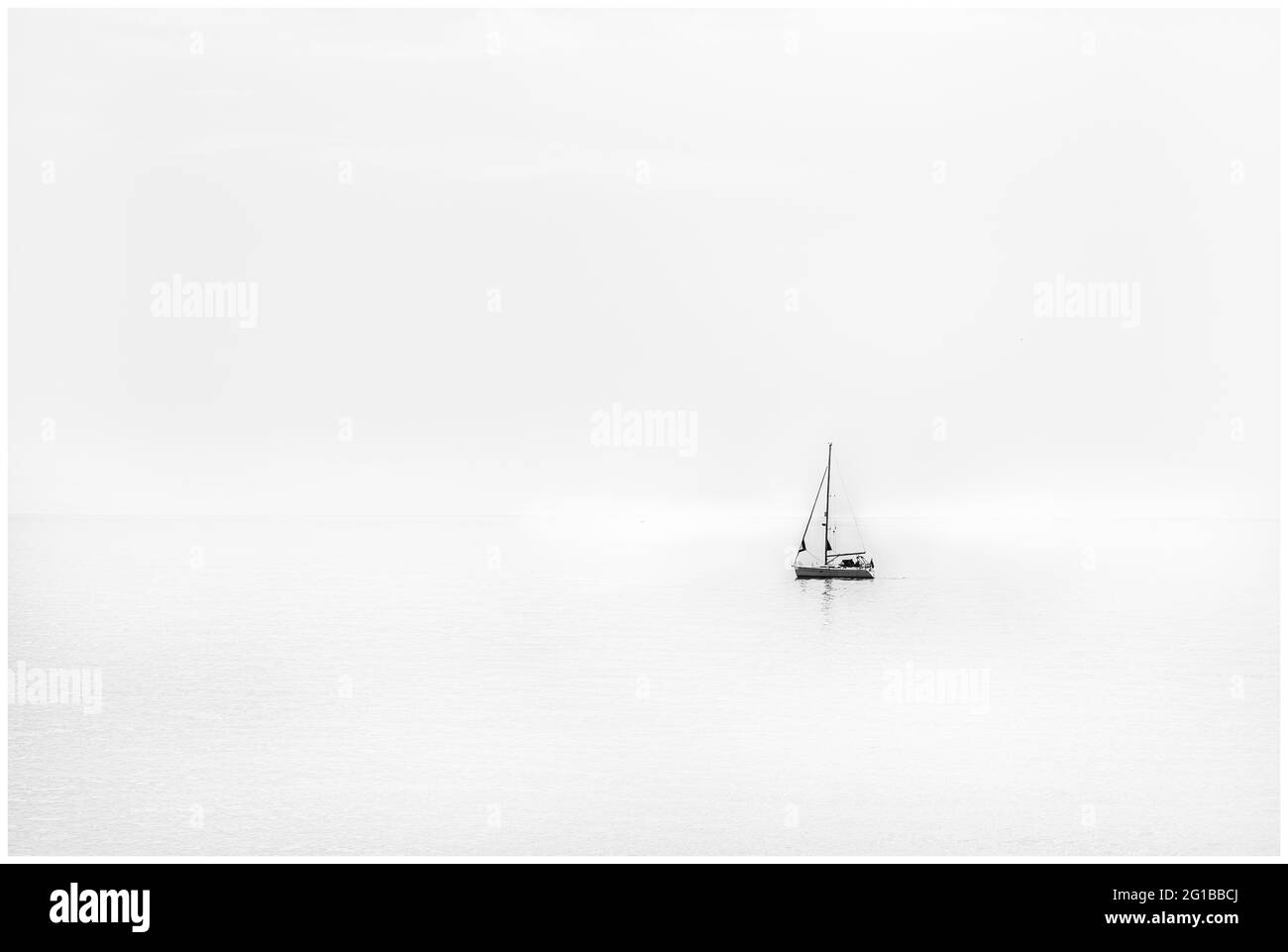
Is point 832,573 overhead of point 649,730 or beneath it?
overhead

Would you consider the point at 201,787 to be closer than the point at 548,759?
Yes

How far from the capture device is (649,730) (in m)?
A: 53.9

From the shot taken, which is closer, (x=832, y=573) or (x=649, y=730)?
(x=649, y=730)

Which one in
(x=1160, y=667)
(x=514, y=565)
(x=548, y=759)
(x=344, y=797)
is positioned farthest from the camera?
(x=514, y=565)

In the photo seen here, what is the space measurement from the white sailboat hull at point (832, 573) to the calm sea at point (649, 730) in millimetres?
7833

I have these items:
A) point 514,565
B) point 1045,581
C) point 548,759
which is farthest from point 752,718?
point 514,565

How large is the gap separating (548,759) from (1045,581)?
11592 centimetres

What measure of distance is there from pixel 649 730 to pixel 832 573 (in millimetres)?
71063

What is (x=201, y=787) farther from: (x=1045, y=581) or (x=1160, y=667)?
(x=1045, y=581)

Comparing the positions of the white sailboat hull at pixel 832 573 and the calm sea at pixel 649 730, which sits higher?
the white sailboat hull at pixel 832 573

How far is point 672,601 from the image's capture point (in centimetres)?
11744

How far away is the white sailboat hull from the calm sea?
7833mm

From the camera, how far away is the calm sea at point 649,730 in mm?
38812
